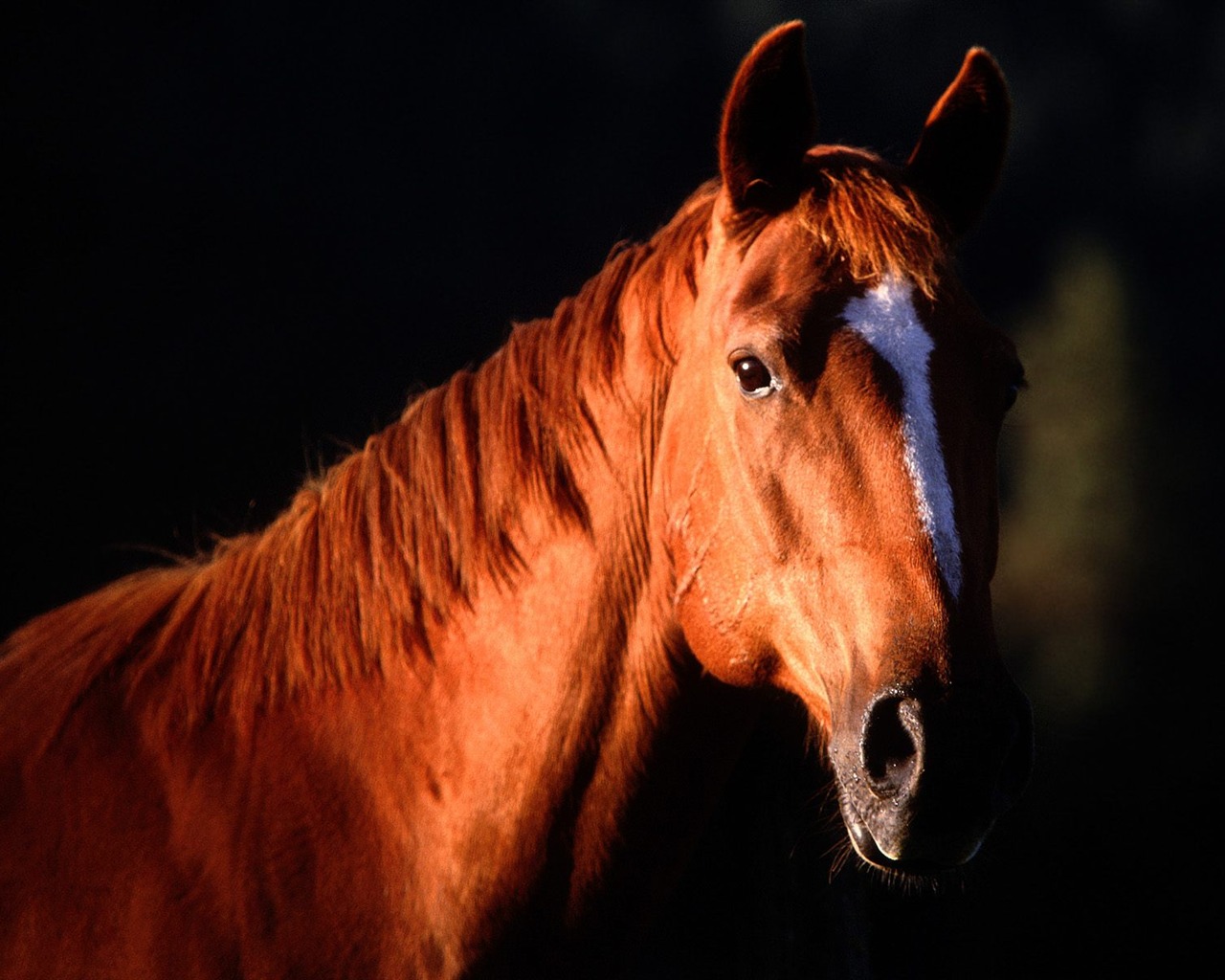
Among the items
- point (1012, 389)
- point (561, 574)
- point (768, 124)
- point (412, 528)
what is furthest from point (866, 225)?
point (412, 528)

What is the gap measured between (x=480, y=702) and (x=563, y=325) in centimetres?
63

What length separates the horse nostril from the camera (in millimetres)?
1302

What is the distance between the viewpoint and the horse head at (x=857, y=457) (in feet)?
4.32

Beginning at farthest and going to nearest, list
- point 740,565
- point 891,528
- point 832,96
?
1. point 832,96
2. point 740,565
3. point 891,528

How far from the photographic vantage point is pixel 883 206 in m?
1.58

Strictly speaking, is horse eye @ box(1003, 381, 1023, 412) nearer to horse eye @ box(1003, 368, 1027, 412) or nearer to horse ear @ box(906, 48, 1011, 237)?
horse eye @ box(1003, 368, 1027, 412)

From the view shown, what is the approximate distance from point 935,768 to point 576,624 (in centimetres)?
58

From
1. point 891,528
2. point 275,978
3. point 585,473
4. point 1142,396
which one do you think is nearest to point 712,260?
point 585,473

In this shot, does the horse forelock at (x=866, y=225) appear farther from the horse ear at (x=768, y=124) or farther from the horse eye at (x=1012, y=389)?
the horse eye at (x=1012, y=389)

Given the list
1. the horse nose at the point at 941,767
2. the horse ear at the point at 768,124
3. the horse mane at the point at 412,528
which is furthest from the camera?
the horse mane at the point at 412,528

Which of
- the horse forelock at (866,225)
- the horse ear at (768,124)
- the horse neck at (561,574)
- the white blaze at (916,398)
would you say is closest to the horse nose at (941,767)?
the white blaze at (916,398)

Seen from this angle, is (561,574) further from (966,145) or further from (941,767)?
(966,145)

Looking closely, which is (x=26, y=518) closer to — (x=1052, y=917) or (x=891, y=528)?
(x=891, y=528)

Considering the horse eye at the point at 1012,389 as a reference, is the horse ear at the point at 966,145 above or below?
above
